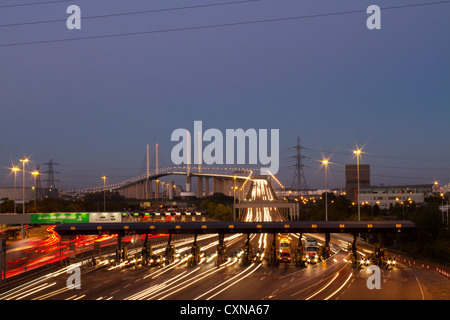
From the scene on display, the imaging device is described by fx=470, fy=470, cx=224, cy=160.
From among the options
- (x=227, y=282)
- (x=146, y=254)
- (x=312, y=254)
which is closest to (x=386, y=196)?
(x=312, y=254)

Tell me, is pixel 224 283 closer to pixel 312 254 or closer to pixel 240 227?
pixel 240 227

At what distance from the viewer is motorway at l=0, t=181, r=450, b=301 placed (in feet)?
78.8

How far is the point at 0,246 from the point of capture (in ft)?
89.6

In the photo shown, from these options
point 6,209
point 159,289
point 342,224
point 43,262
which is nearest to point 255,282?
point 159,289

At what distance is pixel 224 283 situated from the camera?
28.6 metres

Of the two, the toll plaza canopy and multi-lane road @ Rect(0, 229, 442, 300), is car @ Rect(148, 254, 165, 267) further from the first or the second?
the toll plaza canopy

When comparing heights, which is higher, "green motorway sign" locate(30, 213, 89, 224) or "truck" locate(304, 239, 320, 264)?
"green motorway sign" locate(30, 213, 89, 224)

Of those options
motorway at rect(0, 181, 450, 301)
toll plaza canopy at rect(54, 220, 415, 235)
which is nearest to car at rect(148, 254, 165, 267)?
motorway at rect(0, 181, 450, 301)

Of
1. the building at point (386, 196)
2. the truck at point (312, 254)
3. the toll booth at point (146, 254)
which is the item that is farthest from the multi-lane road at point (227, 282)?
the building at point (386, 196)

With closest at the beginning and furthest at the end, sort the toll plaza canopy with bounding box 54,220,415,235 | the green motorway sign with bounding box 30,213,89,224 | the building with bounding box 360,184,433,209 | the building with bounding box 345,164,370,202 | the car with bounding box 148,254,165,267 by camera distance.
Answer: the toll plaza canopy with bounding box 54,220,415,235
the car with bounding box 148,254,165,267
the green motorway sign with bounding box 30,213,89,224
the building with bounding box 360,184,433,209
the building with bounding box 345,164,370,202
